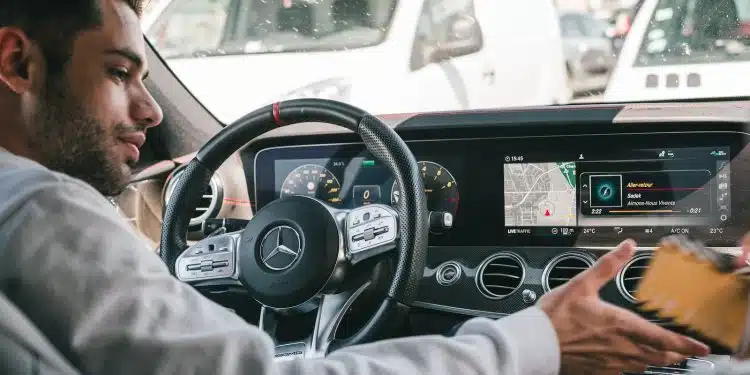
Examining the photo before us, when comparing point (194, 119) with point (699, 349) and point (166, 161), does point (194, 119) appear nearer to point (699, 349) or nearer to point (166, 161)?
point (166, 161)

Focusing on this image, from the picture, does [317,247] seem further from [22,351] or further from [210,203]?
[22,351]

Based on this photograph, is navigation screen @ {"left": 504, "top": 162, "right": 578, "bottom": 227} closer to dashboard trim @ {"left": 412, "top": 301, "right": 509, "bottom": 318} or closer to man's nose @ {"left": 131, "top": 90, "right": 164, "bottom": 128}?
dashboard trim @ {"left": 412, "top": 301, "right": 509, "bottom": 318}

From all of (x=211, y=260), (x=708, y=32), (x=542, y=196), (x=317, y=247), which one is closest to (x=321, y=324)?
(x=317, y=247)

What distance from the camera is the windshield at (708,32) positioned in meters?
2.56

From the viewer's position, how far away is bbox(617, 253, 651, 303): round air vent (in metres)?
2.09

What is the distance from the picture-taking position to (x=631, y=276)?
2.11 metres

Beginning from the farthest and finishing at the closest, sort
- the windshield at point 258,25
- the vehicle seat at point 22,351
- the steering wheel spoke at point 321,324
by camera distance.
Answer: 1. the windshield at point 258,25
2. the steering wheel spoke at point 321,324
3. the vehicle seat at point 22,351

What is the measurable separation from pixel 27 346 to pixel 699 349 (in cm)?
80

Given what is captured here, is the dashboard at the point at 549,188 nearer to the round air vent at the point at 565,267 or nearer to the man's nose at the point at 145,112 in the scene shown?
the round air vent at the point at 565,267

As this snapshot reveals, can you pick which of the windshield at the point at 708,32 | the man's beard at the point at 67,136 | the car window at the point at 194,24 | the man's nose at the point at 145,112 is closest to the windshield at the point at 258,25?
the car window at the point at 194,24

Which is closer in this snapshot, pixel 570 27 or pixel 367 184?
pixel 367 184

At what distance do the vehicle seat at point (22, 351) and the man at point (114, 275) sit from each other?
2cm

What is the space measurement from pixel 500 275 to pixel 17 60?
1.31 m

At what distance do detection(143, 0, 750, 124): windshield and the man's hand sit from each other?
1170 millimetres
